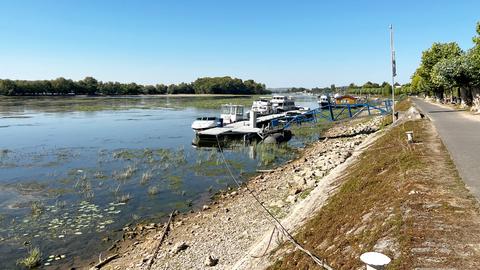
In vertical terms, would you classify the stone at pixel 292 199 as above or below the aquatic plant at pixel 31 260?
above

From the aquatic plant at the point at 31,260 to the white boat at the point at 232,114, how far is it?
33.7m

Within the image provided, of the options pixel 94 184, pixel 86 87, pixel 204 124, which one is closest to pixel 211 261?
pixel 94 184

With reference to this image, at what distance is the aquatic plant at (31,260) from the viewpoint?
1138 centimetres

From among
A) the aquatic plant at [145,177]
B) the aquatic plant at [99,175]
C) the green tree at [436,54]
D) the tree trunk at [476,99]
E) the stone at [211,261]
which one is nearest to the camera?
the stone at [211,261]

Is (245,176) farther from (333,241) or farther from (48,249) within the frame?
(333,241)

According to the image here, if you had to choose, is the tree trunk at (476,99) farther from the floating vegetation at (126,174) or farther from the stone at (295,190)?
A: the floating vegetation at (126,174)

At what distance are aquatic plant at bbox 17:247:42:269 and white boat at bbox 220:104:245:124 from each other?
33712 millimetres

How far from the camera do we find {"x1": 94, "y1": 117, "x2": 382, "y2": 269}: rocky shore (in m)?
10.6

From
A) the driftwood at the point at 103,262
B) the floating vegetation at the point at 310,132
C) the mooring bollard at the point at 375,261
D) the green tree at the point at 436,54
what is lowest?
the driftwood at the point at 103,262

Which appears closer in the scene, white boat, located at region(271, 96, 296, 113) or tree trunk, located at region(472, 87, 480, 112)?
tree trunk, located at region(472, 87, 480, 112)

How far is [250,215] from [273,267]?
577 centimetres

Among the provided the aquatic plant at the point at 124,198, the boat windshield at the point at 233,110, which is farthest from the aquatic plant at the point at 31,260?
the boat windshield at the point at 233,110

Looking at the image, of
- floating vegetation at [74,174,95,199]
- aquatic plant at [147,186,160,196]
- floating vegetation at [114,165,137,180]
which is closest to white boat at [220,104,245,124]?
floating vegetation at [114,165,137,180]

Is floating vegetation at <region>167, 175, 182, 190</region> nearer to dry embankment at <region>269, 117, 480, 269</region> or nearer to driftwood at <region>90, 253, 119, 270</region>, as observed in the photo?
driftwood at <region>90, 253, 119, 270</region>
